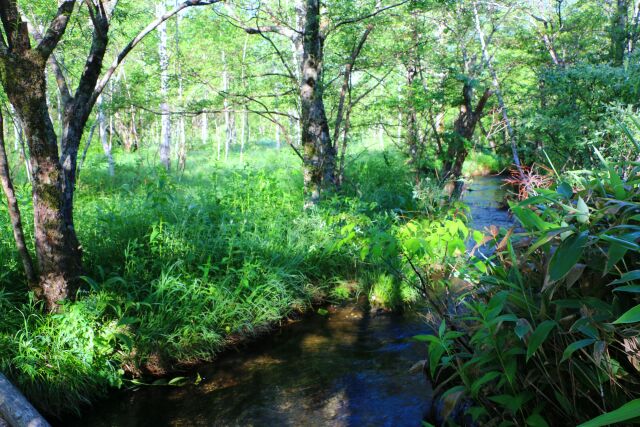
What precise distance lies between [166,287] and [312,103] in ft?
13.0

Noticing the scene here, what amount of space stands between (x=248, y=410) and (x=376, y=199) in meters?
5.40

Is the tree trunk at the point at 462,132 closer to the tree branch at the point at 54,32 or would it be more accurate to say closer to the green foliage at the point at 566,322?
the tree branch at the point at 54,32

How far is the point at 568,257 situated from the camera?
153cm

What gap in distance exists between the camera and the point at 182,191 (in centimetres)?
927

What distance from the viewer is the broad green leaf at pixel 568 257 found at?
1.51 metres

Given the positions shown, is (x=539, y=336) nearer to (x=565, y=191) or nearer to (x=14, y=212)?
(x=565, y=191)

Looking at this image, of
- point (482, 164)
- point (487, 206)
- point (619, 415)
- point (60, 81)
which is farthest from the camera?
point (482, 164)

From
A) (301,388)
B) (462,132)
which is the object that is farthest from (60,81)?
(462,132)

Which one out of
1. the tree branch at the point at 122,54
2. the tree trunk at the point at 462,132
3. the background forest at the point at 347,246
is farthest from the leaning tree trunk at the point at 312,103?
the tree trunk at the point at 462,132

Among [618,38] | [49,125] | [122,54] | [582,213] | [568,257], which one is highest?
[618,38]

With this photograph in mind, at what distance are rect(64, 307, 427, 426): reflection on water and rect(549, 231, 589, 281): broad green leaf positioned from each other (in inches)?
93.1

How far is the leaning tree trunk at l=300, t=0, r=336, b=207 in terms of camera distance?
7.02 m

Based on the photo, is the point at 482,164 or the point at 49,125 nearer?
the point at 49,125

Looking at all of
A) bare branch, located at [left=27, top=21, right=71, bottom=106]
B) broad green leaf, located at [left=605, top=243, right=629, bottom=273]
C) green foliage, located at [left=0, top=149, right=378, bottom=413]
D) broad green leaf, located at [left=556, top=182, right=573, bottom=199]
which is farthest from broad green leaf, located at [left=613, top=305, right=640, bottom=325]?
bare branch, located at [left=27, top=21, right=71, bottom=106]
